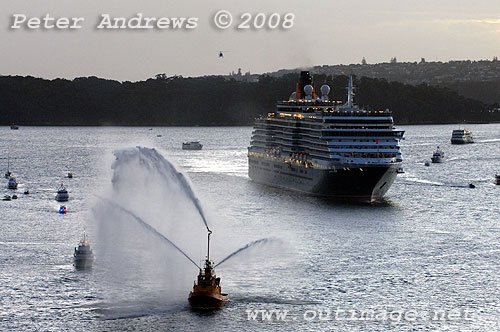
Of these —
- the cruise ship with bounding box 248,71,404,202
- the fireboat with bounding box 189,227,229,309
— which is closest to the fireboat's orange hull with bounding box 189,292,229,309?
the fireboat with bounding box 189,227,229,309

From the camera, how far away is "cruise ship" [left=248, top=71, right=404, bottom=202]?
364 feet

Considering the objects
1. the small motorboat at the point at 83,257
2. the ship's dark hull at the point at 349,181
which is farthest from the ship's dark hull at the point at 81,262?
the ship's dark hull at the point at 349,181

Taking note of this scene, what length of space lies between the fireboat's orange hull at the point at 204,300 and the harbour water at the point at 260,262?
90 centimetres

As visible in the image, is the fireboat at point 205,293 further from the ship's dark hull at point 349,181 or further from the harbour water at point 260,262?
the ship's dark hull at point 349,181

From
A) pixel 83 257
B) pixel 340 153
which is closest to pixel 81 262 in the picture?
pixel 83 257

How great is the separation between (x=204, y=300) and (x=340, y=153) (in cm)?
5552

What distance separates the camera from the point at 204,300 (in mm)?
59344

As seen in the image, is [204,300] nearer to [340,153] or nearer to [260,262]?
[260,262]

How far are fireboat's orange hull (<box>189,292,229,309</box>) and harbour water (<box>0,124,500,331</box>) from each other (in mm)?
902

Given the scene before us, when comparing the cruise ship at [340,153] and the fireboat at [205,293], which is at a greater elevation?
the cruise ship at [340,153]

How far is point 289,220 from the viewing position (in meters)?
98.1

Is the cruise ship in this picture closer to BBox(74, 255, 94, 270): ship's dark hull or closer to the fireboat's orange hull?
BBox(74, 255, 94, 270): ship's dark hull

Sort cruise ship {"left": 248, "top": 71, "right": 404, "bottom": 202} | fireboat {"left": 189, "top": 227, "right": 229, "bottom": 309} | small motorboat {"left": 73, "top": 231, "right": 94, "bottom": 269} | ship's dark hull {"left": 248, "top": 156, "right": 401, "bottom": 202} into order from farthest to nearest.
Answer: cruise ship {"left": 248, "top": 71, "right": 404, "bottom": 202}
ship's dark hull {"left": 248, "top": 156, "right": 401, "bottom": 202}
small motorboat {"left": 73, "top": 231, "right": 94, "bottom": 269}
fireboat {"left": 189, "top": 227, "right": 229, "bottom": 309}

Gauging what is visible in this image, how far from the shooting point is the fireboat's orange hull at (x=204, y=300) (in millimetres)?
59281
